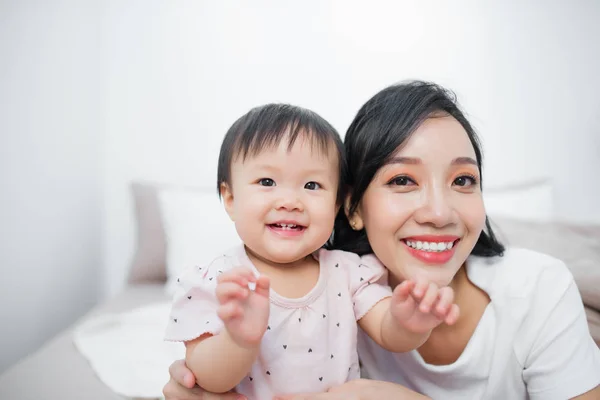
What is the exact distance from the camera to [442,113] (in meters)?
1.05

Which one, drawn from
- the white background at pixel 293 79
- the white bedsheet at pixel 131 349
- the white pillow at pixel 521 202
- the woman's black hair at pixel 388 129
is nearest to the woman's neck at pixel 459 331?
the woman's black hair at pixel 388 129

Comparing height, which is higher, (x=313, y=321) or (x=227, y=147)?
(x=227, y=147)

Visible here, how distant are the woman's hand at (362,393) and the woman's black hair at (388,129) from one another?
322 millimetres

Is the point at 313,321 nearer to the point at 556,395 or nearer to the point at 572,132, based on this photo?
the point at 556,395

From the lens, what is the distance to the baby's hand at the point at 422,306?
75 centimetres

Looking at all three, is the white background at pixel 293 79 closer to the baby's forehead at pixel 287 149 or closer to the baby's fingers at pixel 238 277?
the baby's forehead at pixel 287 149

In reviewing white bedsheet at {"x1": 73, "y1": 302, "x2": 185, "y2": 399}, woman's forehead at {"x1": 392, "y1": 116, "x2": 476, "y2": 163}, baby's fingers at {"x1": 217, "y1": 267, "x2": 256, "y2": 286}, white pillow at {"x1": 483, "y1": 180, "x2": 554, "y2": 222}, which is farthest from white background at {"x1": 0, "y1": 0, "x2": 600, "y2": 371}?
baby's fingers at {"x1": 217, "y1": 267, "x2": 256, "y2": 286}

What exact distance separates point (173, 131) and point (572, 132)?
212 centimetres

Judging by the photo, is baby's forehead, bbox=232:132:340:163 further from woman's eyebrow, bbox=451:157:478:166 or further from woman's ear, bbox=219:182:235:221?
woman's eyebrow, bbox=451:157:478:166

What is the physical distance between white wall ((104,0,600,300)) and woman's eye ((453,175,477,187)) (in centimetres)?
146

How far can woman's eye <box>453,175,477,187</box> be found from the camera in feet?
3.35

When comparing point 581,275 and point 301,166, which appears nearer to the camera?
point 301,166

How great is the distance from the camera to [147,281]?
2113 millimetres

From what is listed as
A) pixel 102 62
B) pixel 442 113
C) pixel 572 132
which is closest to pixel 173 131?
pixel 102 62
